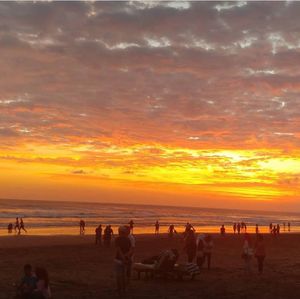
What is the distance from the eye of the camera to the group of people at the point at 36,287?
8902mm

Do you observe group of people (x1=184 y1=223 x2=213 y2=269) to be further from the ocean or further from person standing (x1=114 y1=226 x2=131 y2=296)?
the ocean

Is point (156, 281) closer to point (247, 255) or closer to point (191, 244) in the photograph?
point (191, 244)

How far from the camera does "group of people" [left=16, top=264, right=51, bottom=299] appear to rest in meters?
8.90

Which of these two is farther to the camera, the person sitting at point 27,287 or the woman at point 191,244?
the woman at point 191,244

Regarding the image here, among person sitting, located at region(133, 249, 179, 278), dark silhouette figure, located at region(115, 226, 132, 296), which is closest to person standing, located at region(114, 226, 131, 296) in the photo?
dark silhouette figure, located at region(115, 226, 132, 296)

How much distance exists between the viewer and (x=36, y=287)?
9031 millimetres

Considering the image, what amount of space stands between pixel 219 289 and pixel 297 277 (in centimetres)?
423

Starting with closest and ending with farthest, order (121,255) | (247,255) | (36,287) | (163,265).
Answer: (36,287) → (121,255) → (163,265) → (247,255)

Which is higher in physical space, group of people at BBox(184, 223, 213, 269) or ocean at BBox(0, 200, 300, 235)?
group of people at BBox(184, 223, 213, 269)

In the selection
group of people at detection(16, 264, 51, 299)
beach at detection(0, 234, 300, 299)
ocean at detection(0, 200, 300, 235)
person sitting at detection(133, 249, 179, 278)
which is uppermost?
group of people at detection(16, 264, 51, 299)

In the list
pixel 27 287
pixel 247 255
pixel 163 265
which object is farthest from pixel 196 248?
pixel 27 287

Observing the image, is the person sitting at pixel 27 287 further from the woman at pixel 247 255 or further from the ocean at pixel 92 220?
the ocean at pixel 92 220

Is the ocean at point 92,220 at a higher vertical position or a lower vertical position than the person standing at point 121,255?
lower

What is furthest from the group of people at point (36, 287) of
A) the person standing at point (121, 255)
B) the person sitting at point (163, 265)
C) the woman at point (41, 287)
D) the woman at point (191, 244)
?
the woman at point (191, 244)
